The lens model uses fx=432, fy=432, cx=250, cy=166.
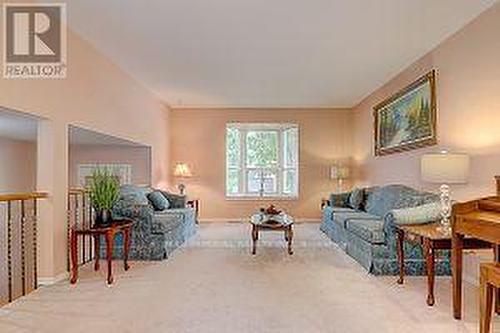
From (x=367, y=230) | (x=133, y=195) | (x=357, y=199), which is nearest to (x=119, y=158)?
(x=133, y=195)

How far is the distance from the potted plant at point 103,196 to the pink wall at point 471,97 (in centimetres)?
377

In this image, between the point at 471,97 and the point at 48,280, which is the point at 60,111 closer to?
the point at 48,280

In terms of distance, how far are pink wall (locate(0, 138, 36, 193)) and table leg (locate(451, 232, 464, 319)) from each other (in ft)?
23.2

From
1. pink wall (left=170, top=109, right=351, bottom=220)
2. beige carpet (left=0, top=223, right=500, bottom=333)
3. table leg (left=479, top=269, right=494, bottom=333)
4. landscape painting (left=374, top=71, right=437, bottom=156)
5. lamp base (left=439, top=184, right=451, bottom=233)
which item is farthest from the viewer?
pink wall (left=170, top=109, right=351, bottom=220)

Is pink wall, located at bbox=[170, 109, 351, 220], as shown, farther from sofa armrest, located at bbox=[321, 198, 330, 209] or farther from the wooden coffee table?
the wooden coffee table

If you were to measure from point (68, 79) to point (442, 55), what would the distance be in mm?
4216

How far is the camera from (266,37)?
15.7ft

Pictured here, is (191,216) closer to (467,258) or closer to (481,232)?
(467,258)

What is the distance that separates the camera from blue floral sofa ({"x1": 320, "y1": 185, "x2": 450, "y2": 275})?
435 centimetres

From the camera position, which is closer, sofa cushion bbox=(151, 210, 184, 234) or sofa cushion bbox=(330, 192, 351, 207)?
sofa cushion bbox=(151, 210, 184, 234)

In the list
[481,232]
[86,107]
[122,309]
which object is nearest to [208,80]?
[86,107]

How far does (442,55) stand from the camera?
5.07m

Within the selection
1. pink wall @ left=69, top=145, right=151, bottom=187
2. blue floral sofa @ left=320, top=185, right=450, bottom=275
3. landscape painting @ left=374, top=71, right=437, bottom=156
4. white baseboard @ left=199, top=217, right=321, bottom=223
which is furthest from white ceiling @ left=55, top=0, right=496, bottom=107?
white baseboard @ left=199, top=217, right=321, bottom=223

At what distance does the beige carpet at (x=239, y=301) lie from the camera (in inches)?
121
